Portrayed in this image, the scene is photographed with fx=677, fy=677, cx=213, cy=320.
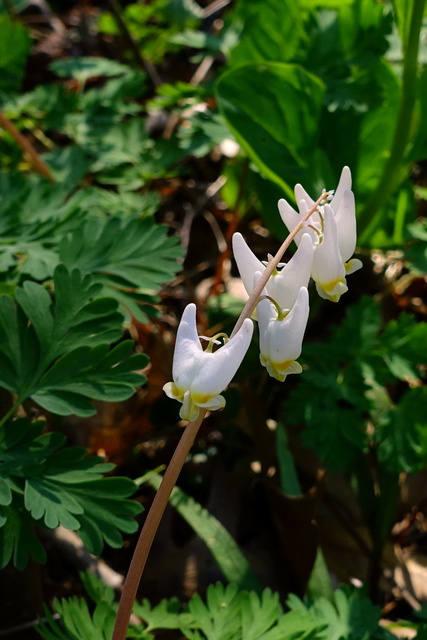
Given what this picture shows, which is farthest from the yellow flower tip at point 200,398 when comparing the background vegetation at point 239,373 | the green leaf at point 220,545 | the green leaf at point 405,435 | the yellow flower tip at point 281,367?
the green leaf at point 405,435

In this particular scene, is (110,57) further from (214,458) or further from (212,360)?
(212,360)

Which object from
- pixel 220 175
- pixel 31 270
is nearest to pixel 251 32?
pixel 220 175

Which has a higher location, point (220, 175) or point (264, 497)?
point (220, 175)

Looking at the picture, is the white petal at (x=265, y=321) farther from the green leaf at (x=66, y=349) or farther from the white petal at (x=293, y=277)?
the green leaf at (x=66, y=349)

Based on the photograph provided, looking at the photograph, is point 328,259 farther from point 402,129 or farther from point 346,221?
point 402,129

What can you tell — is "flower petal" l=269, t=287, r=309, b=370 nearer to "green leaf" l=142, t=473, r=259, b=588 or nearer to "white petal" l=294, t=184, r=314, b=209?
"white petal" l=294, t=184, r=314, b=209

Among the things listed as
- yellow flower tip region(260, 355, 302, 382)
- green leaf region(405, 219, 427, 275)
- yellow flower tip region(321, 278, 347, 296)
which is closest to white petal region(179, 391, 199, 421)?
yellow flower tip region(260, 355, 302, 382)

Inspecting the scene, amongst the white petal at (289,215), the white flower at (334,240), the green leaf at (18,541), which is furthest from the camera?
the green leaf at (18,541)
